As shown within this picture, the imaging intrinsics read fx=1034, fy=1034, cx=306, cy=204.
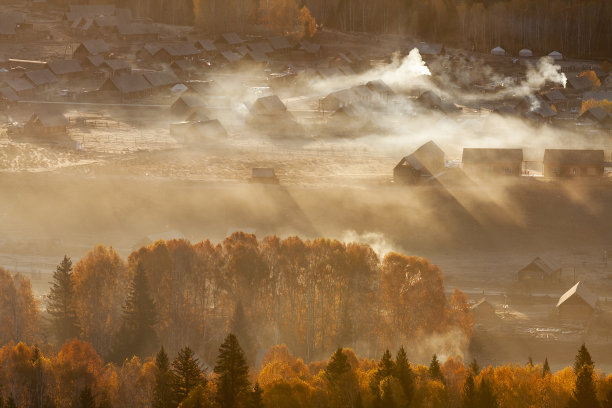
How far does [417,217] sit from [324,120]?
29896mm

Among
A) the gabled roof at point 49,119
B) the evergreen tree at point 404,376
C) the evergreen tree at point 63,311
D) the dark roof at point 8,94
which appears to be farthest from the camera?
the dark roof at point 8,94

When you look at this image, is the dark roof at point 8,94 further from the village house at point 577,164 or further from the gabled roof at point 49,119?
the village house at point 577,164

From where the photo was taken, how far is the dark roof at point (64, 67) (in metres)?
98.9

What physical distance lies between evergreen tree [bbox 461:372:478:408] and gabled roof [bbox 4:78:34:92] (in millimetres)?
70002

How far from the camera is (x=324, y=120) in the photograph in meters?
87.8

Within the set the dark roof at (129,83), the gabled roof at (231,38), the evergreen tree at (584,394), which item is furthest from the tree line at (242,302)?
the gabled roof at (231,38)

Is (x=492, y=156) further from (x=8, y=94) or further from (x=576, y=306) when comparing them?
(x=8, y=94)

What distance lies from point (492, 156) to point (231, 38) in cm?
6042

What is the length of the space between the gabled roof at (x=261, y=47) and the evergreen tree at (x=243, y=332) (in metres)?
77.6

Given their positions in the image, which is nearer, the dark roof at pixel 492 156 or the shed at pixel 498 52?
the dark roof at pixel 492 156

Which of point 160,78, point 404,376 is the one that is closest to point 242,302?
point 404,376

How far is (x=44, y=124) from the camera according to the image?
7794cm

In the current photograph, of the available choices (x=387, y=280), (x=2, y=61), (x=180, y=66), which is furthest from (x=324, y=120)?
(x=387, y=280)

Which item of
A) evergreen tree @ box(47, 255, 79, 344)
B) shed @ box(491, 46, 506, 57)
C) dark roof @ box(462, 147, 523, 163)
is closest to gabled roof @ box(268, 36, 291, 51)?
shed @ box(491, 46, 506, 57)
